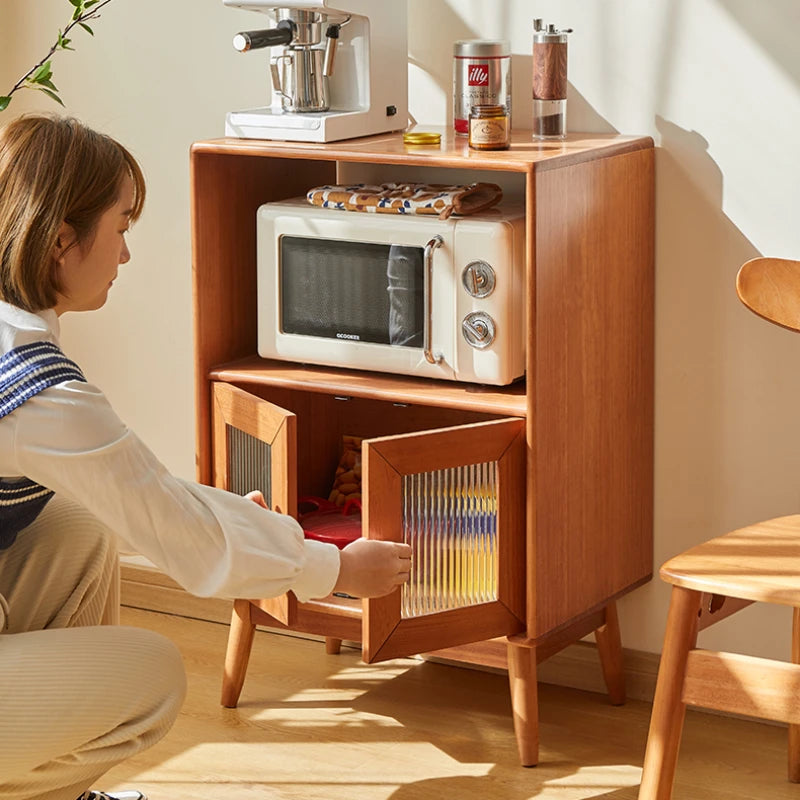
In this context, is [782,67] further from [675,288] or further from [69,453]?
[69,453]

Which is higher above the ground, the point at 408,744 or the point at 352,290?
the point at 352,290

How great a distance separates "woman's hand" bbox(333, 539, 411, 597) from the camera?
5.24 feet

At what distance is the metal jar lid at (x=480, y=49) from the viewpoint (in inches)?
83.1

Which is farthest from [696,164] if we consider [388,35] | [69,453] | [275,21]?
[69,453]

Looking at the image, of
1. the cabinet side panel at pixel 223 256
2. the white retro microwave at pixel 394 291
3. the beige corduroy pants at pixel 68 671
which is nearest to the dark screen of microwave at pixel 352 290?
the white retro microwave at pixel 394 291

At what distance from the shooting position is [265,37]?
6.73 ft

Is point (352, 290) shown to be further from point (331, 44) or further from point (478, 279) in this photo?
point (331, 44)

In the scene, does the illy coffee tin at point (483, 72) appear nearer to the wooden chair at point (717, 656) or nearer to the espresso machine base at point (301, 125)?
the espresso machine base at point (301, 125)

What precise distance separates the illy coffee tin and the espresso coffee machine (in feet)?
0.41

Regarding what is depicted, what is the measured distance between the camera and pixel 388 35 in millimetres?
2189

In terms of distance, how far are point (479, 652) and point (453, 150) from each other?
0.76 m

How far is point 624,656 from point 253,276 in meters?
0.89

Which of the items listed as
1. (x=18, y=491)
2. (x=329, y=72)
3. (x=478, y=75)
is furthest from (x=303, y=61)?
(x=18, y=491)

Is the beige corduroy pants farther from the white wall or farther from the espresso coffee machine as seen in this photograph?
the white wall
